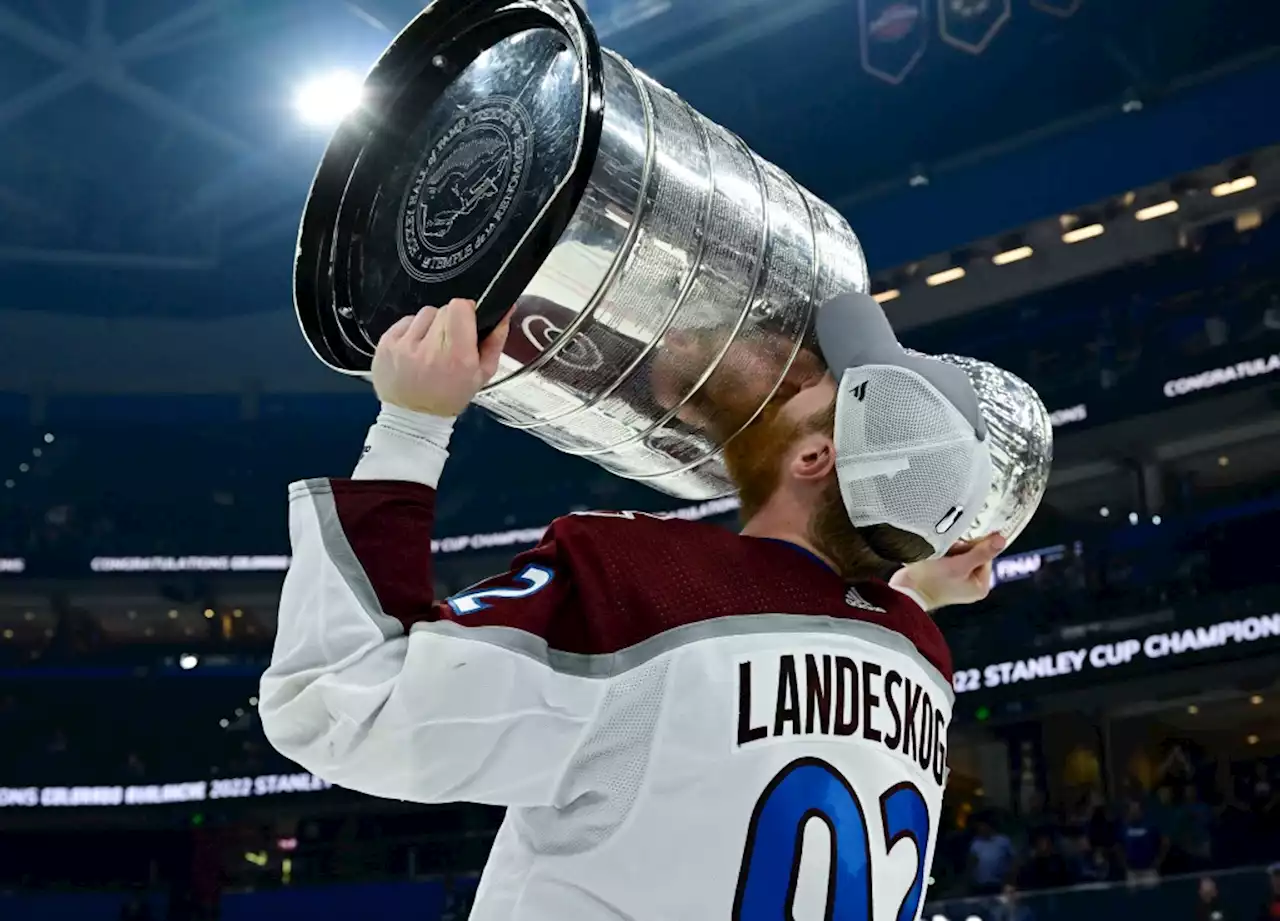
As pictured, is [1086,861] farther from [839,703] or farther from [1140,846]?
[839,703]

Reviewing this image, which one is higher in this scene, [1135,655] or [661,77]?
[661,77]

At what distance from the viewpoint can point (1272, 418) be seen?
7.60m

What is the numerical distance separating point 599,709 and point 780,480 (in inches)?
11.4

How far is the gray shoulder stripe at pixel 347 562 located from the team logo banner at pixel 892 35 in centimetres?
733

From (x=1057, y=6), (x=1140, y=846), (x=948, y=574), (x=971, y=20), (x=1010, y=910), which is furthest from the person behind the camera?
(x=1057, y=6)

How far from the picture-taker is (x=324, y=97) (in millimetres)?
8906

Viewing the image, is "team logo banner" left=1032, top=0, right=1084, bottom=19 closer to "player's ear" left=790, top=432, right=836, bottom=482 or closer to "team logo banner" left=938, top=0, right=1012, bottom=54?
"team logo banner" left=938, top=0, right=1012, bottom=54

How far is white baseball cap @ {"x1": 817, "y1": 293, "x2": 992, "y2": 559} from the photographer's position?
976 mm

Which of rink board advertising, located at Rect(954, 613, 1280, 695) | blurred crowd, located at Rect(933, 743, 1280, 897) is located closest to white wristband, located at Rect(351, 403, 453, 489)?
blurred crowd, located at Rect(933, 743, 1280, 897)

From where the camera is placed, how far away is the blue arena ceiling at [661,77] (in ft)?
26.0

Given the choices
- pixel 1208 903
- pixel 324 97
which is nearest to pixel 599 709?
pixel 1208 903

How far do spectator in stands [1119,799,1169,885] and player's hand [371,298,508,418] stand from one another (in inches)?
245

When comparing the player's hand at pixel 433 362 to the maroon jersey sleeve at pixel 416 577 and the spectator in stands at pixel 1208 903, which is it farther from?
the spectator in stands at pixel 1208 903

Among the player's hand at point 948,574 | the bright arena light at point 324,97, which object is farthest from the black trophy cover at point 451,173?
the bright arena light at point 324,97
